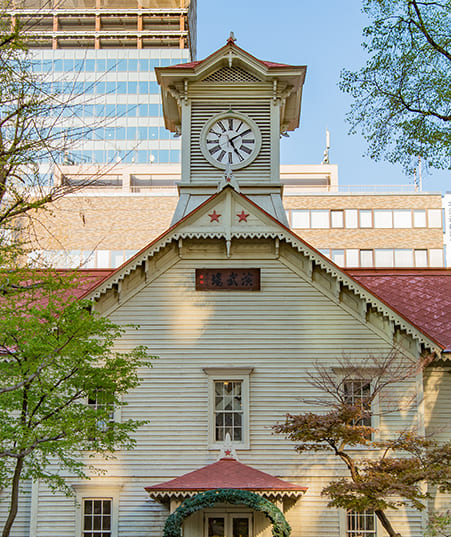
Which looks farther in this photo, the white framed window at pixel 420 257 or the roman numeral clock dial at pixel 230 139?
the white framed window at pixel 420 257

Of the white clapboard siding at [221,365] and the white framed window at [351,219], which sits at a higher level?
the white framed window at [351,219]

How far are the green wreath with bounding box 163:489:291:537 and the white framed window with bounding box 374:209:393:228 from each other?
232 feet

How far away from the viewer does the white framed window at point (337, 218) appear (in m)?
88.8

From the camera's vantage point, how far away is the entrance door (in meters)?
21.9

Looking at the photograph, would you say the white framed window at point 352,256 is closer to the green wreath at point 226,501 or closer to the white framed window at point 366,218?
the white framed window at point 366,218

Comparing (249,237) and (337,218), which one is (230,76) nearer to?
(249,237)

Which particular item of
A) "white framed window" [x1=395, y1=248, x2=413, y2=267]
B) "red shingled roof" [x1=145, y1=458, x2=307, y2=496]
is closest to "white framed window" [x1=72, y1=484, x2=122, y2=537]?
"red shingled roof" [x1=145, y1=458, x2=307, y2=496]

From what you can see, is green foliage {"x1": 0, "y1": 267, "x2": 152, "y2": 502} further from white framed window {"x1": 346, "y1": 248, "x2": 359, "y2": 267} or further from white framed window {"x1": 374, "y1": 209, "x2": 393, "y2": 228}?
white framed window {"x1": 374, "y1": 209, "x2": 393, "y2": 228}

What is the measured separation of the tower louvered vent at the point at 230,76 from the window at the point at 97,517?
14013 millimetres

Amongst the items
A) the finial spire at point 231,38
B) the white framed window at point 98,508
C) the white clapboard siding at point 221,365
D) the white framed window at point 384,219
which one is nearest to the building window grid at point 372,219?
the white framed window at point 384,219

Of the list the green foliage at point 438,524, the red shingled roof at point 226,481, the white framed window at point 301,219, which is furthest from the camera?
the white framed window at point 301,219

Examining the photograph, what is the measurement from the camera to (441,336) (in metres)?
24.0

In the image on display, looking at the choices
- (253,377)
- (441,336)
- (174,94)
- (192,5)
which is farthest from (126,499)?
(192,5)

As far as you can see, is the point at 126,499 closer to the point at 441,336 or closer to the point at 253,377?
the point at 253,377
